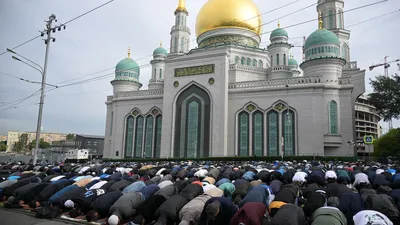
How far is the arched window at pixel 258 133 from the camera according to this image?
23.5 metres

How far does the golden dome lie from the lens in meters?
29.0

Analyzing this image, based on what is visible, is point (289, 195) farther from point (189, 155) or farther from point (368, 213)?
point (189, 155)

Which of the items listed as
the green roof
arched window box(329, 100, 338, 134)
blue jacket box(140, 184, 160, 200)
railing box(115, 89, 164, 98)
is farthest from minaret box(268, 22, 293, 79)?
blue jacket box(140, 184, 160, 200)

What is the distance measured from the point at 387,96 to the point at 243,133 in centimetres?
1107

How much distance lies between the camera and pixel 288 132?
22.8 meters

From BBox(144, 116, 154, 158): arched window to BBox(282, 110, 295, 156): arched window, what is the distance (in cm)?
1224

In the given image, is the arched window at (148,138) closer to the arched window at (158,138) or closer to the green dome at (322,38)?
the arched window at (158,138)

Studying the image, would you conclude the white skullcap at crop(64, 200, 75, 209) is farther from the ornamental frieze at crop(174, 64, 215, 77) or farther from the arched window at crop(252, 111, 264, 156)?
the ornamental frieze at crop(174, 64, 215, 77)

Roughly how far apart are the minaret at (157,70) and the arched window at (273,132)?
45.4 ft

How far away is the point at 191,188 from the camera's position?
6535mm

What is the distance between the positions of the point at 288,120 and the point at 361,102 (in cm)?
3388

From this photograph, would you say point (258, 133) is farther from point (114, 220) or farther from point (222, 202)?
point (114, 220)

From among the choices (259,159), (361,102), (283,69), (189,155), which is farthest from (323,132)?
(361,102)

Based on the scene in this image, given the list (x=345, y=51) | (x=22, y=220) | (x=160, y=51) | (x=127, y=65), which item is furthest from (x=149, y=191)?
(x=160, y=51)
